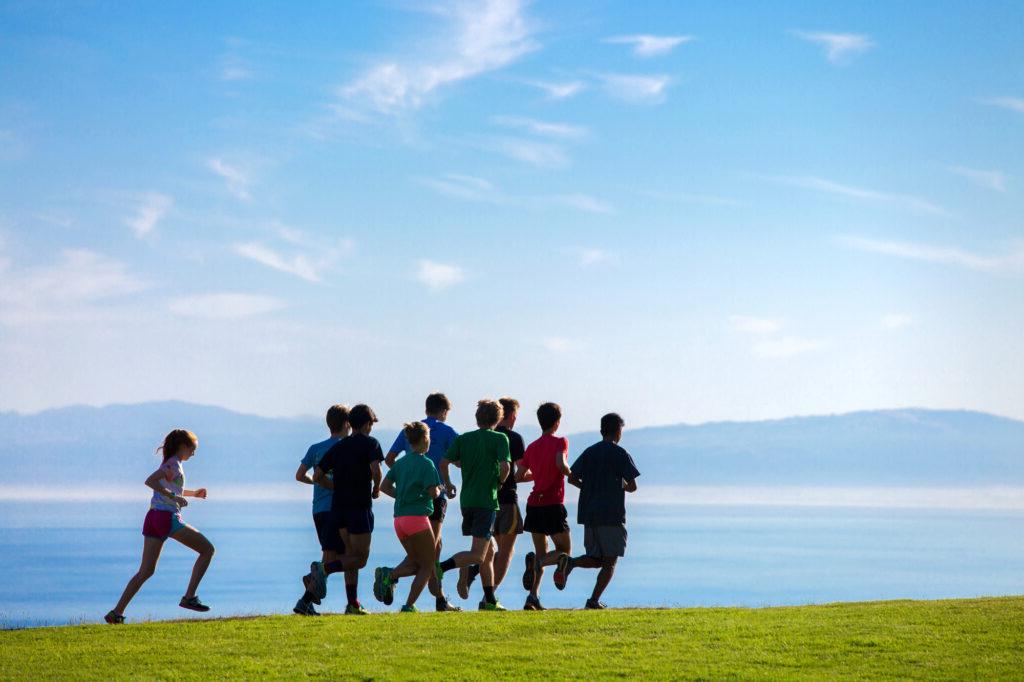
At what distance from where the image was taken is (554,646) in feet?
41.7

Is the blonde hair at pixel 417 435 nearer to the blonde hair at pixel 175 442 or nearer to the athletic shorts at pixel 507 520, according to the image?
the athletic shorts at pixel 507 520

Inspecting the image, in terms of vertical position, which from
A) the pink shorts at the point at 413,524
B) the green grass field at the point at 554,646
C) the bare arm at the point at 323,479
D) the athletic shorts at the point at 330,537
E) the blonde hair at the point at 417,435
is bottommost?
the green grass field at the point at 554,646

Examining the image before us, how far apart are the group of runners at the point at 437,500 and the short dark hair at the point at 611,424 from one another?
0.05 ft

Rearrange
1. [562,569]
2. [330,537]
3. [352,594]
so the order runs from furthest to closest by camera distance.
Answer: [562,569], [352,594], [330,537]

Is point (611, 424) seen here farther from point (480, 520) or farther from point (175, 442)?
point (175, 442)

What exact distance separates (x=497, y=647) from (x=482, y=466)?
8.60 ft

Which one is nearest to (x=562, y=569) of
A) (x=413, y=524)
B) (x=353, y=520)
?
(x=413, y=524)

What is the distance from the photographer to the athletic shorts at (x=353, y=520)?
1434 cm

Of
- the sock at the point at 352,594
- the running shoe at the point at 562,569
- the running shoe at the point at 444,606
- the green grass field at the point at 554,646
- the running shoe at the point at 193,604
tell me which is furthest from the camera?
the running shoe at the point at 562,569

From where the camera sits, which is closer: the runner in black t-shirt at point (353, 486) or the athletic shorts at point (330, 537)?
the runner in black t-shirt at point (353, 486)

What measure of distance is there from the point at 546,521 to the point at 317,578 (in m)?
2.95

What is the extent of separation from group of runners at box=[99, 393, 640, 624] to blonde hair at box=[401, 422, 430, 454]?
0.04 feet

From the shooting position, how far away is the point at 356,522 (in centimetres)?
1433

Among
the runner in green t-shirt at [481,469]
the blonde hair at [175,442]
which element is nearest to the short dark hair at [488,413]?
the runner in green t-shirt at [481,469]
